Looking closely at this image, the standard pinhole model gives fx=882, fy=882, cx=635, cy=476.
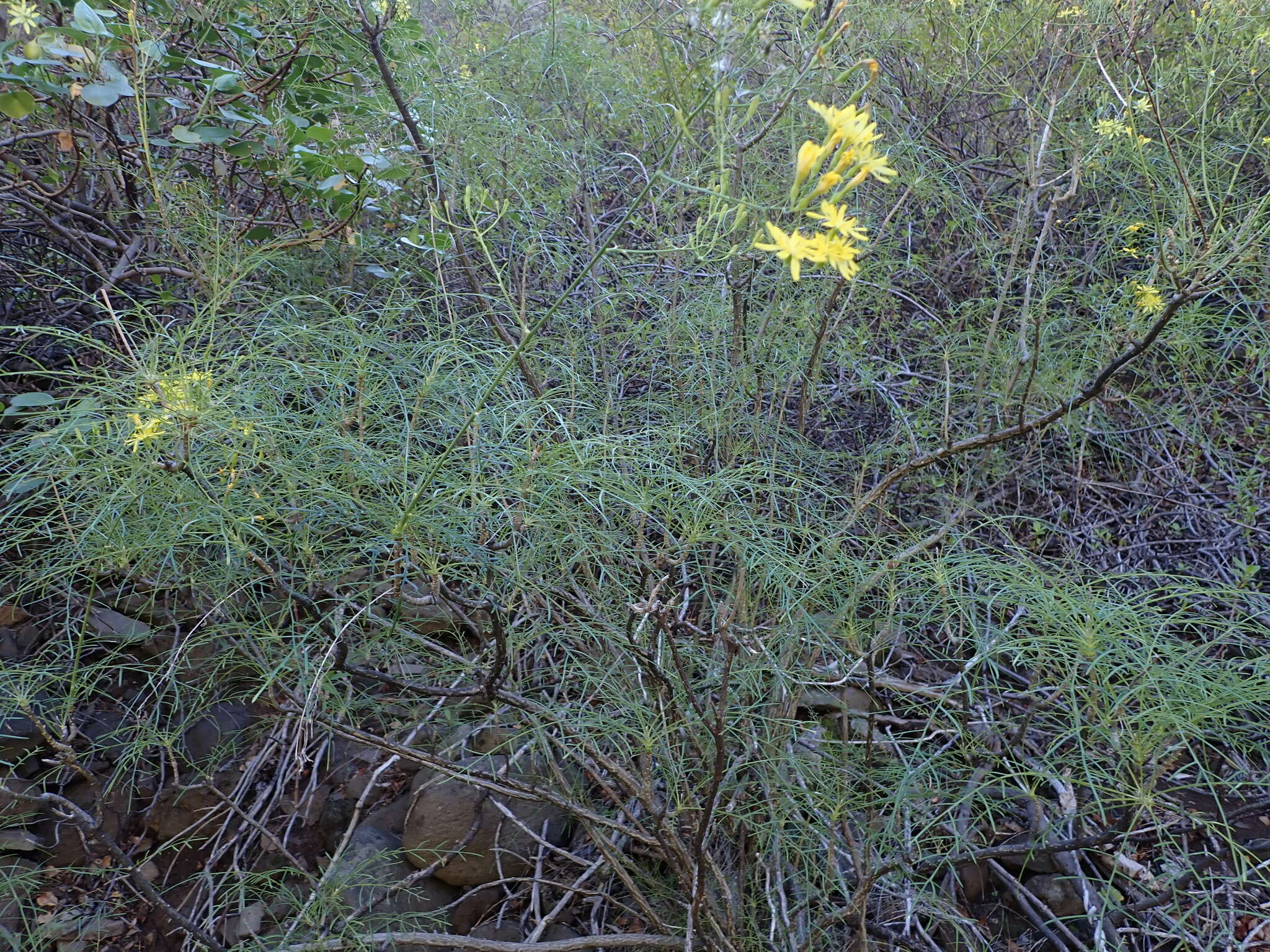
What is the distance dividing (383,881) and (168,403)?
1341mm

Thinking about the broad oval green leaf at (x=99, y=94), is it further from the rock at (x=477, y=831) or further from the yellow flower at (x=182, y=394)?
the rock at (x=477, y=831)

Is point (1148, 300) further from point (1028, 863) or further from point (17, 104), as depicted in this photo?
point (17, 104)

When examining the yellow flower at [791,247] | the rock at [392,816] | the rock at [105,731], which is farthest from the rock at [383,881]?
the yellow flower at [791,247]

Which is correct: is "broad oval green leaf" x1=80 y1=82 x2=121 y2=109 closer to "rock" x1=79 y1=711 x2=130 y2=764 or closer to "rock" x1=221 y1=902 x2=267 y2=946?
"rock" x1=79 y1=711 x2=130 y2=764

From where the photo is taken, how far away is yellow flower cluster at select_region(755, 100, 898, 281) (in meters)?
1.07

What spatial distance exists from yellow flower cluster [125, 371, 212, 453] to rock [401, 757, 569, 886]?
1145mm

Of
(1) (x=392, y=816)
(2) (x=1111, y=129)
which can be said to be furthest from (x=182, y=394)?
(2) (x=1111, y=129)

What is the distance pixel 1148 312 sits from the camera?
2.06 metres

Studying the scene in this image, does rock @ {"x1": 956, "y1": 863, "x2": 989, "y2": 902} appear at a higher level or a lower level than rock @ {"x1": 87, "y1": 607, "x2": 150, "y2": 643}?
higher

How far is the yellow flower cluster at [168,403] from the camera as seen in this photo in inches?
50.5

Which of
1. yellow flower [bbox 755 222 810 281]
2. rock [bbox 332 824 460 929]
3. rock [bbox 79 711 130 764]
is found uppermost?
yellow flower [bbox 755 222 810 281]

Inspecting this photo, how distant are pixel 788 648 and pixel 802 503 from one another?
60 cm

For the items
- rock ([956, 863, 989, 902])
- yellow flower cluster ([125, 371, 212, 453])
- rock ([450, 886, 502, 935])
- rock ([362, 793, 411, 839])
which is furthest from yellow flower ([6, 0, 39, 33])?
rock ([956, 863, 989, 902])

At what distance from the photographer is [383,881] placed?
2.11 meters
